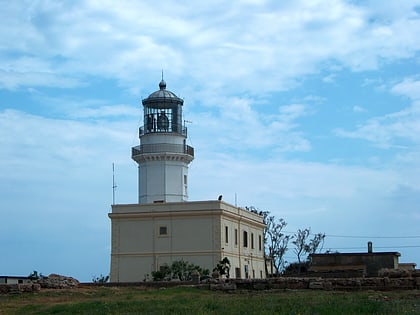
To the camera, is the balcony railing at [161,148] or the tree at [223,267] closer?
the tree at [223,267]

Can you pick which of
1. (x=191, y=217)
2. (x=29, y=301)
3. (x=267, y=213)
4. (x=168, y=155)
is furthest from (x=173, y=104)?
(x=29, y=301)

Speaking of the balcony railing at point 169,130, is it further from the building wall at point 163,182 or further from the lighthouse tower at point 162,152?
the building wall at point 163,182

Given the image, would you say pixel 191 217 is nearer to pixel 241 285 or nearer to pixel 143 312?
pixel 241 285

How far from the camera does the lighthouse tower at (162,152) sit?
48219 mm

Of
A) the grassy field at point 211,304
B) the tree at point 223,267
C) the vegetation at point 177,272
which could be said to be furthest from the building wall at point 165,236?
the grassy field at point 211,304

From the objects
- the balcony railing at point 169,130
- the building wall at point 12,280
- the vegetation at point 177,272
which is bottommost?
the building wall at point 12,280

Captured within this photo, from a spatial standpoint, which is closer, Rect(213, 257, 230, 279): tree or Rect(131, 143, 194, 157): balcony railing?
Rect(213, 257, 230, 279): tree

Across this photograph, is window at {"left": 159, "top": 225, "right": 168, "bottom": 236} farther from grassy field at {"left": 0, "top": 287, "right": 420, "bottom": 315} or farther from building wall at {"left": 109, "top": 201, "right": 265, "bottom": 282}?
grassy field at {"left": 0, "top": 287, "right": 420, "bottom": 315}

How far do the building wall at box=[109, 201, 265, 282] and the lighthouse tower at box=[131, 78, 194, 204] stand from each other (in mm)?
2242

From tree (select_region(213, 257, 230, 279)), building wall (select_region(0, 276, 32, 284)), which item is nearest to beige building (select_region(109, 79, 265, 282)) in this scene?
tree (select_region(213, 257, 230, 279))

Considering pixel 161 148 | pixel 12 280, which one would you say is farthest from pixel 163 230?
pixel 12 280

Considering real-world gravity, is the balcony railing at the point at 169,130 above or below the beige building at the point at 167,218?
above

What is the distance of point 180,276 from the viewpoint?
4231 centimetres

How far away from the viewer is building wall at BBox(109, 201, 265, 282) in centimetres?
4519
